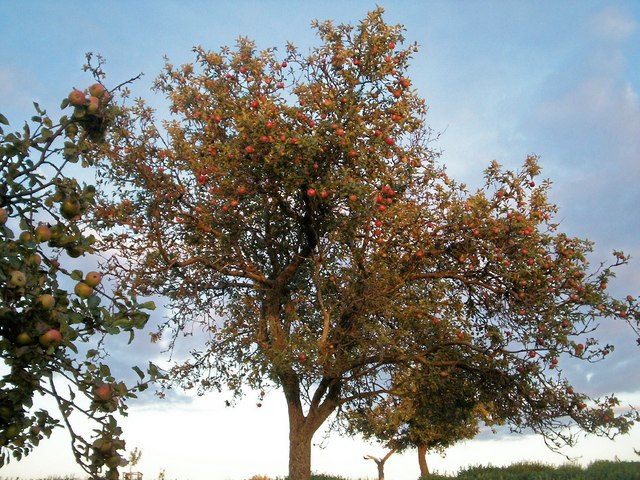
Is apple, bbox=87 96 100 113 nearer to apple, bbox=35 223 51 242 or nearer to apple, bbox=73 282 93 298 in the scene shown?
apple, bbox=35 223 51 242

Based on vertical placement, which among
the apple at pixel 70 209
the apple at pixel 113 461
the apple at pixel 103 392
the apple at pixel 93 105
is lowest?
the apple at pixel 113 461

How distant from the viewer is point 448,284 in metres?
17.6

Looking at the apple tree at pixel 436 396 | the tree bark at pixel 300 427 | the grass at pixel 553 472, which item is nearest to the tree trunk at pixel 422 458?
the grass at pixel 553 472

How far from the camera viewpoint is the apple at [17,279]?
150 inches

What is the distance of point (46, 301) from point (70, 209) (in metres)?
0.73

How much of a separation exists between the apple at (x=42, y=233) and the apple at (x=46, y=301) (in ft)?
1.50

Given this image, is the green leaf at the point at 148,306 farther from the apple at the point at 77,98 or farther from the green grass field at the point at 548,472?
the green grass field at the point at 548,472

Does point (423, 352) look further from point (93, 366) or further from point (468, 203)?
point (93, 366)

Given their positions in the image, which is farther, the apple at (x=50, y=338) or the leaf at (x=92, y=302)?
the leaf at (x=92, y=302)

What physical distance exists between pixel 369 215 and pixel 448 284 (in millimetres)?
4529

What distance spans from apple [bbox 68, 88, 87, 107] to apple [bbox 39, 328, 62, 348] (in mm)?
1706

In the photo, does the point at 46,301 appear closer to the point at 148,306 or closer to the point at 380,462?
the point at 148,306

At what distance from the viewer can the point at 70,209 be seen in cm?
427

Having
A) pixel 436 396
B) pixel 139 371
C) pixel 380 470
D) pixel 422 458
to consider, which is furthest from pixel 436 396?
pixel 380 470
